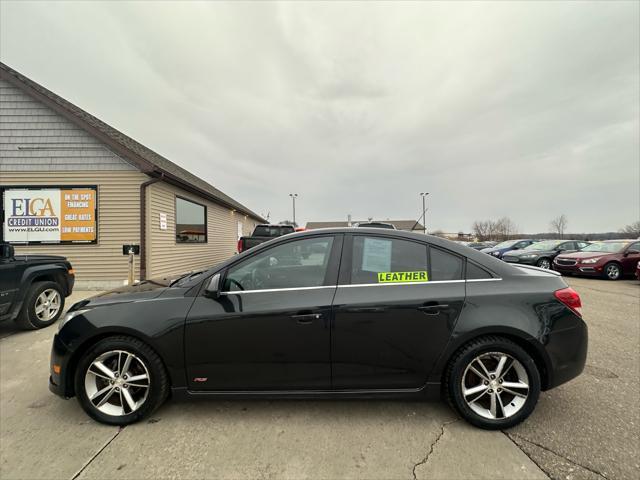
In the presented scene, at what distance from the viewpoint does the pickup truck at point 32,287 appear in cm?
387

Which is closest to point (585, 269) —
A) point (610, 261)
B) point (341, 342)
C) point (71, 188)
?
point (610, 261)

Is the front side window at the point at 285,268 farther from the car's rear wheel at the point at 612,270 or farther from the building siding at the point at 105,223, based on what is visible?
the car's rear wheel at the point at 612,270

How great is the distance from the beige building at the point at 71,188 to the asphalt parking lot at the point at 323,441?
224 inches

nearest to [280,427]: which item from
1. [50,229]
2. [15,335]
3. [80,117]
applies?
[15,335]

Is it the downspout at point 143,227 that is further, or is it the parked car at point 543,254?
the parked car at point 543,254

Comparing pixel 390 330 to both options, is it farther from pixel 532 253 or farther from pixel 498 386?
pixel 532 253

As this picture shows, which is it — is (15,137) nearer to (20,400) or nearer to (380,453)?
(20,400)

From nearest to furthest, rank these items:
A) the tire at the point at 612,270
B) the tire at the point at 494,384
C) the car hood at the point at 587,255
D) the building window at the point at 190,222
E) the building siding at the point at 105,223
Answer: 1. the tire at the point at 494,384
2. the building siding at the point at 105,223
3. the building window at the point at 190,222
4. the tire at the point at 612,270
5. the car hood at the point at 587,255

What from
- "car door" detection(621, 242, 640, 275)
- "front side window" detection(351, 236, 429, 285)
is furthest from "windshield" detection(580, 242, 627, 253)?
"front side window" detection(351, 236, 429, 285)

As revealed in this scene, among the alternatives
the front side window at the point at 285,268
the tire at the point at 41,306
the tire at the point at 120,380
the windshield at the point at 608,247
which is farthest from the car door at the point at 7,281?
the windshield at the point at 608,247

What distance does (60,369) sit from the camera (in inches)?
88.1

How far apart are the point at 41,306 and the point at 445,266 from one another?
587 centimetres

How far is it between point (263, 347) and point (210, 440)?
75 cm

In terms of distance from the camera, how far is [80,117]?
7.45 metres
